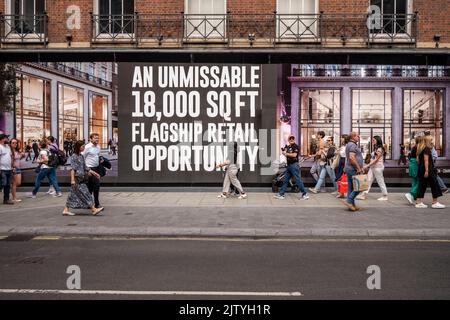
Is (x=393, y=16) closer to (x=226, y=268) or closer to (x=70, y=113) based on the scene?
(x=226, y=268)

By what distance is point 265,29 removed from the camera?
49.4ft

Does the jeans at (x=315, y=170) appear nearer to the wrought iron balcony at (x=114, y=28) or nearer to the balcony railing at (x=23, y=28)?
the wrought iron balcony at (x=114, y=28)

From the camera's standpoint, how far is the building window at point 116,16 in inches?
600

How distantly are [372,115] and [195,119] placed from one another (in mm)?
7896

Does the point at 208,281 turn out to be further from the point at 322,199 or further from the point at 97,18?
the point at 97,18

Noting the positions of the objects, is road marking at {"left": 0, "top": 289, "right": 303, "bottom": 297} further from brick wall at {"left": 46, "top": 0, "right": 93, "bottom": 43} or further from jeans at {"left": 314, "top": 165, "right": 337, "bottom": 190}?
brick wall at {"left": 46, "top": 0, "right": 93, "bottom": 43}

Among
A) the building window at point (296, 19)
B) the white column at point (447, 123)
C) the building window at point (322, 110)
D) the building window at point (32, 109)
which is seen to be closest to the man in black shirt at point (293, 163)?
the building window at point (296, 19)

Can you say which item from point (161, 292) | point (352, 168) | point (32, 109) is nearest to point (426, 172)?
point (352, 168)

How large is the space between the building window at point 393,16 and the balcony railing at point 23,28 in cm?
1177

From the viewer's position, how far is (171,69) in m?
14.8

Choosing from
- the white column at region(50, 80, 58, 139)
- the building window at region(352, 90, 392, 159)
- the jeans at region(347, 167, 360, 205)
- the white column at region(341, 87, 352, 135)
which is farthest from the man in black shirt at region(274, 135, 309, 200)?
the white column at region(50, 80, 58, 139)

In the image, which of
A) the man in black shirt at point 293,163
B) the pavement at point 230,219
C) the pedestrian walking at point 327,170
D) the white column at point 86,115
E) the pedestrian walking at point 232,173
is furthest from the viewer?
the white column at point 86,115
